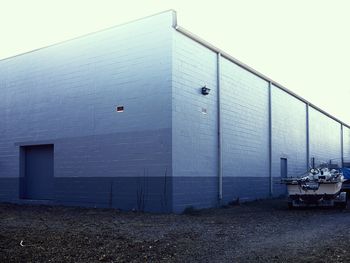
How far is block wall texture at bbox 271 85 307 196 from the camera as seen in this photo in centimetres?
2303

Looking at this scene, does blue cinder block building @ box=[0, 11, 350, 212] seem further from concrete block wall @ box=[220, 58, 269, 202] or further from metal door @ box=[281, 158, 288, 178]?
metal door @ box=[281, 158, 288, 178]

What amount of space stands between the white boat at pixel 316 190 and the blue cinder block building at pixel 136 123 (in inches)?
112

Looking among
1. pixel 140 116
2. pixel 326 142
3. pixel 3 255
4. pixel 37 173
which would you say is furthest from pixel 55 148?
pixel 326 142

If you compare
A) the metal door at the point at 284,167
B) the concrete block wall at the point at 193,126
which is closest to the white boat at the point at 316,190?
the concrete block wall at the point at 193,126

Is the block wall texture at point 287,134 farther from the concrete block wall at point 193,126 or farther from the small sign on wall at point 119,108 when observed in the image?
the small sign on wall at point 119,108

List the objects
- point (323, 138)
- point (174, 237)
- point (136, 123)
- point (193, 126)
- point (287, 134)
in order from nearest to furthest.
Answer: point (174, 237), point (136, 123), point (193, 126), point (287, 134), point (323, 138)

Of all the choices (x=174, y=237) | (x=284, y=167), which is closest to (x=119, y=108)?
(x=174, y=237)

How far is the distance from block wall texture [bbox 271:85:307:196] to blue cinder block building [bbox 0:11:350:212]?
832 mm

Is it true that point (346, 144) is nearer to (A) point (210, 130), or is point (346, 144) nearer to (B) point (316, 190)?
(B) point (316, 190)

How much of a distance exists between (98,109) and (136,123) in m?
2.20

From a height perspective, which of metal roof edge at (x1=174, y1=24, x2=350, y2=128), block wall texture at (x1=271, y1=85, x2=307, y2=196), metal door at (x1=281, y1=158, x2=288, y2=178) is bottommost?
metal door at (x1=281, y1=158, x2=288, y2=178)

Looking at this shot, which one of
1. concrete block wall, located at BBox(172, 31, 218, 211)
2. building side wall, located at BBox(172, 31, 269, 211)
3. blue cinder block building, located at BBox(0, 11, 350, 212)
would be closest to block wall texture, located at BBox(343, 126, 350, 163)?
blue cinder block building, located at BBox(0, 11, 350, 212)

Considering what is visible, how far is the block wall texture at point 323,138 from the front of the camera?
3075 centimetres

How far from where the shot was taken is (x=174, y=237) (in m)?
9.36
